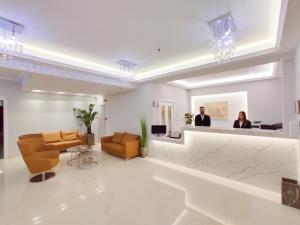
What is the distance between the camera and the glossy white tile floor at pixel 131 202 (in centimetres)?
239

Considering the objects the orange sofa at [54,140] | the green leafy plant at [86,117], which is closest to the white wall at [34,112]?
the green leafy plant at [86,117]

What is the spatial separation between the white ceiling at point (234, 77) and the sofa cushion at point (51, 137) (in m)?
5.76

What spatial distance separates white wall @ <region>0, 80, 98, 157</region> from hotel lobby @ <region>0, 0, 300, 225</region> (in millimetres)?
72

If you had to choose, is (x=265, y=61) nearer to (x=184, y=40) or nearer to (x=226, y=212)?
(x=184, y=40)

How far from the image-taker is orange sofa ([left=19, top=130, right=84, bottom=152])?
5.49 meters

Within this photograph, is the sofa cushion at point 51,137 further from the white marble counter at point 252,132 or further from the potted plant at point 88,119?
the white marble counter at point 252,132

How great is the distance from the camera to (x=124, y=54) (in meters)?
3.86

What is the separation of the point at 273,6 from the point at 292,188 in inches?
118

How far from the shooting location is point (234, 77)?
6645 mm

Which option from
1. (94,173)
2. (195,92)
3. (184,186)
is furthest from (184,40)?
(195,92)

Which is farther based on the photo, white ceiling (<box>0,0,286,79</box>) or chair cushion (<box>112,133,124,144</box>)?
chair cushion (<box>112,133,124,144</box>)

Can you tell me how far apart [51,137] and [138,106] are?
161 inches

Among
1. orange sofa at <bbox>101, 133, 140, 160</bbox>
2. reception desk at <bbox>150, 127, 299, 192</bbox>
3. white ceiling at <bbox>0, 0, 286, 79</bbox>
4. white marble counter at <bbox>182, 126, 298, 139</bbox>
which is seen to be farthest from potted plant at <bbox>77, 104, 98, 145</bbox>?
white marble counter at <bbox>182, 126, 298, 139</bbox>

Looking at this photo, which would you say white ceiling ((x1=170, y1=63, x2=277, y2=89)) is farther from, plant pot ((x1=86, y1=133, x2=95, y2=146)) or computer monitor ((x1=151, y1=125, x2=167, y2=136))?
plant pot ((x1=86, y1=133, x2=95, y2=146))
